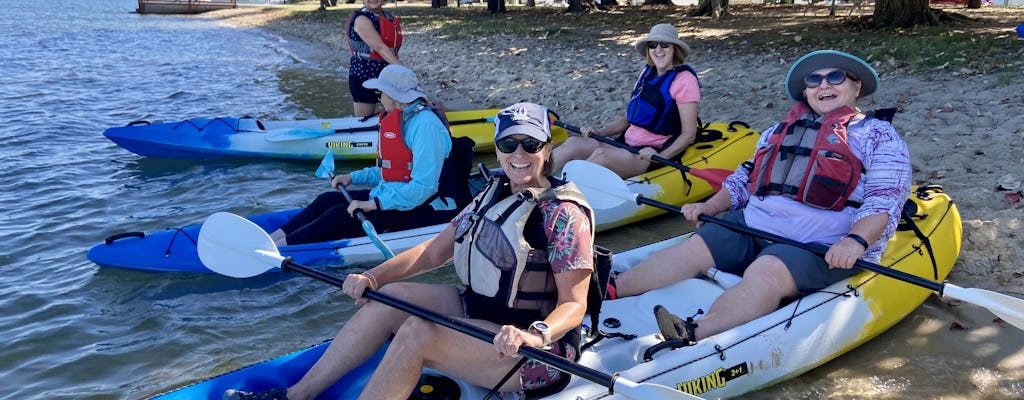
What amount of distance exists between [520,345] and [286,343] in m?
2.13

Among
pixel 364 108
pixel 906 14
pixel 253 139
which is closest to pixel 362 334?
pixel 364 108

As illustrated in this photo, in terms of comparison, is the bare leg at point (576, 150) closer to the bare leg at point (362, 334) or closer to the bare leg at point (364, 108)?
the bare leg at point (364, 108)

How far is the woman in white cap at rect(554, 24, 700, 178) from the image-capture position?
17.7 feet

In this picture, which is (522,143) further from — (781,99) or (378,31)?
(781,99)

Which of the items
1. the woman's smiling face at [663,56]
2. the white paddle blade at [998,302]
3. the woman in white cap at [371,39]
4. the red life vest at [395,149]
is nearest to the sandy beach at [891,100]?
the white paddle blade at [998,302]

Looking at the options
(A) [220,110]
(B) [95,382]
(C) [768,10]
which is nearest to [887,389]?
(B) [95,382]

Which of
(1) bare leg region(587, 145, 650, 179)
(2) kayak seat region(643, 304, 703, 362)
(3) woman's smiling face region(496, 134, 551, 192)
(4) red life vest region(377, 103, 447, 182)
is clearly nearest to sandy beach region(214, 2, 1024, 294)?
(1) bare leg region(587, 145, 650, 179)

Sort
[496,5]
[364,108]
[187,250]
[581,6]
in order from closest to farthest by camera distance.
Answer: [187,250]
[364,108]
[581,6]
[496,5]

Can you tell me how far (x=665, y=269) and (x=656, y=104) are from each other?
1.98m

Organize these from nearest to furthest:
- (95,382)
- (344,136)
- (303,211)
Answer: (95,382) < (303,211) < (344,136)

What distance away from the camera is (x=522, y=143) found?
9.05ft

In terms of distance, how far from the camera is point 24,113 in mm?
10812

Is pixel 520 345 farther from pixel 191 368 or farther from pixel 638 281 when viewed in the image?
pixel 191 368

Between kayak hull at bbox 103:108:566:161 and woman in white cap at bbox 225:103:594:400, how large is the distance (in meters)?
5.01
